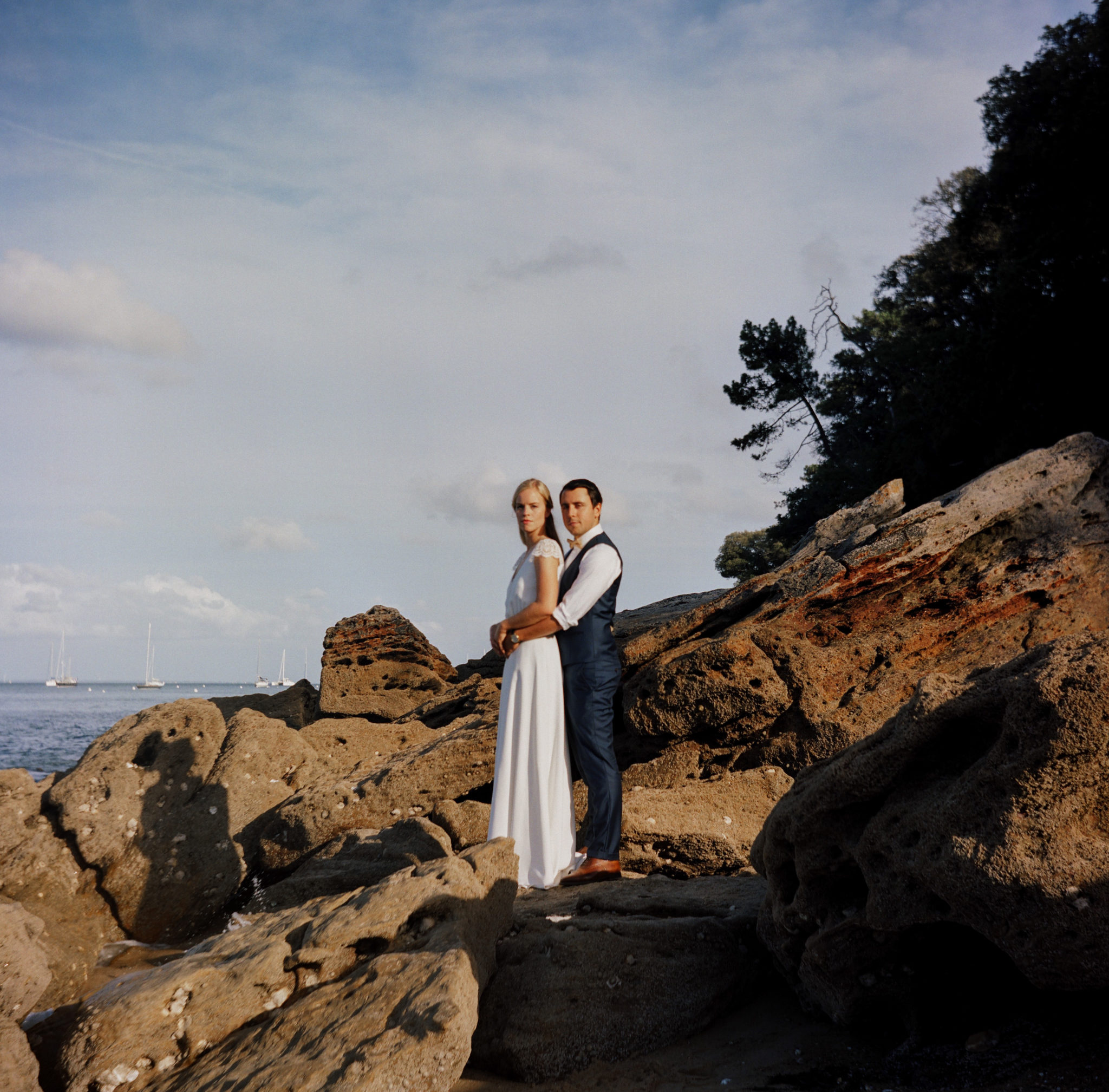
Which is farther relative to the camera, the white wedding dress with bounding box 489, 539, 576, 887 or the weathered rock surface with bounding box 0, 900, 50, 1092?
the white wedding dress with bounding box 489, 539, 576, 887

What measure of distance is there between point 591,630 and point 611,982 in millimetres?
2512

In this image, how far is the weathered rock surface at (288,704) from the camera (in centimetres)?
1309

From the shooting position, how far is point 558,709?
6.24 metres

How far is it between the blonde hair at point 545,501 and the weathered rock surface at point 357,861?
7.26 feet

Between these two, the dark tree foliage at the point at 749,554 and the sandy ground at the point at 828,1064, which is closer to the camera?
the sandy ground at the point at 828,1064

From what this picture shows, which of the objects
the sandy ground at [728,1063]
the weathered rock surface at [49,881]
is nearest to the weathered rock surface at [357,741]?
the weathered rock surface at [49,881]

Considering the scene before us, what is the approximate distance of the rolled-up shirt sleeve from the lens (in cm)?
609

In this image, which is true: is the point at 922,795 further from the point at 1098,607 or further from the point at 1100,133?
the point at 1100,133

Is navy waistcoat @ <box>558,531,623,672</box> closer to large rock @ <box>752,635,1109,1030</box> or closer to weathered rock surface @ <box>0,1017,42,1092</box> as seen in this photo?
large rock @ <box>752,635,1109,1030</box>

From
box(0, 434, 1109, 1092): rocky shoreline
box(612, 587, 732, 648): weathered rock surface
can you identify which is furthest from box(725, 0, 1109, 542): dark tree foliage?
box(0, 434, 1109, 1092): rocky shoreline

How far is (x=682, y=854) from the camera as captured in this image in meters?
6.45

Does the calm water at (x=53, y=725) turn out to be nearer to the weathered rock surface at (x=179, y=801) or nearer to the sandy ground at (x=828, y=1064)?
the weathered rock surface at (x=179, y=801)

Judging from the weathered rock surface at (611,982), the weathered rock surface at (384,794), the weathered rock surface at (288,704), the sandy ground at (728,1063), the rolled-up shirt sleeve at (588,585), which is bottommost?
the sandy ground at (728,1063)

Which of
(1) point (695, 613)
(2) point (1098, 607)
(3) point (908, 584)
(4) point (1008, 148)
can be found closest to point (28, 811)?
(1) point (695, 613)
